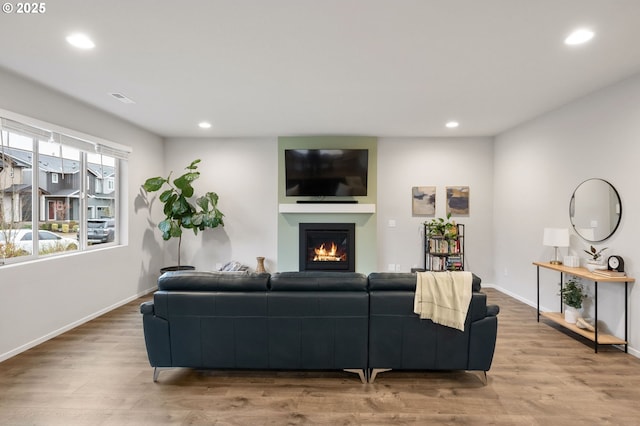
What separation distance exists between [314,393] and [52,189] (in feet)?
11.9

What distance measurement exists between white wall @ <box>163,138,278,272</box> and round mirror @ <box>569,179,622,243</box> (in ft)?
14.1

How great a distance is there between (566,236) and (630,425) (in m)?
2.15

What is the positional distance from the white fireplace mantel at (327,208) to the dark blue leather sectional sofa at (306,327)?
3119 millimetres

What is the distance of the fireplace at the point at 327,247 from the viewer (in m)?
5.68

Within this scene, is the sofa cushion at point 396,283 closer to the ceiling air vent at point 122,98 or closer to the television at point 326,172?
the television at point 326,172

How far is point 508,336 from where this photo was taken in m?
3.51

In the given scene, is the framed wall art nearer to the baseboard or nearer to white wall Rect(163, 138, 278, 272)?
white wall Rect(163, 138, 278, 272)

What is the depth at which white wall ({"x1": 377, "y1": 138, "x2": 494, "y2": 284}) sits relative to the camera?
18.8ft

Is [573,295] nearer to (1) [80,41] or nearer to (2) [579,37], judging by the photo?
(2) [579,37]

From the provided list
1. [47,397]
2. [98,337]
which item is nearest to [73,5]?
[47,397]

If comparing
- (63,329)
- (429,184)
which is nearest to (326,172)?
(429,184)

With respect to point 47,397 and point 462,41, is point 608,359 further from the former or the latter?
point 47,397

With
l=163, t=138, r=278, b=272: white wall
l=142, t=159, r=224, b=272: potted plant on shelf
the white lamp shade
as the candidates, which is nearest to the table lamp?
the white lamp shade

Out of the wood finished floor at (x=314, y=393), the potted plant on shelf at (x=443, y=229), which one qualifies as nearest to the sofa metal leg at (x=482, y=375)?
the wood finished floor at (x=314, y=393)
